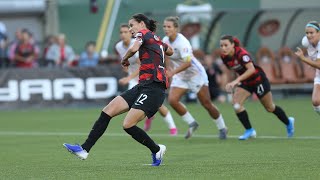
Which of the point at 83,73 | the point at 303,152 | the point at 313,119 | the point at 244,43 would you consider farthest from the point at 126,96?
the point at 244,43

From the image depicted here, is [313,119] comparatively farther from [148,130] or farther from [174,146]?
[174,146]

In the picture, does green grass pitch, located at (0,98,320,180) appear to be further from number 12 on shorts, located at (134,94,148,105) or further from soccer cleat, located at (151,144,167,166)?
number 12 on shorts, located at (134,94,148,105)

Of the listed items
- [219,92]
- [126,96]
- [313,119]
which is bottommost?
[219,92]

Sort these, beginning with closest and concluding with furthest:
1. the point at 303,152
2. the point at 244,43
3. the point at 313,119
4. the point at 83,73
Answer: the point at 303,152, the point at 313,119, the point at 83,73, the point at 244,43

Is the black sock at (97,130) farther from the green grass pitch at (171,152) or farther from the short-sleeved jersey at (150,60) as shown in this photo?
the short-sleeved jersey at (150,60)

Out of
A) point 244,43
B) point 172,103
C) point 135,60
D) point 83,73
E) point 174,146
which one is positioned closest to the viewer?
point 174,146

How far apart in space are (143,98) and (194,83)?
Result: 4881mm

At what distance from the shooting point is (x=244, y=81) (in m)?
16.9

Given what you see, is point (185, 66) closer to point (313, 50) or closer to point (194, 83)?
point (194, 83)

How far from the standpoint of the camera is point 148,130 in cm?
1952

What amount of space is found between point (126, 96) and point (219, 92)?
16510 mm

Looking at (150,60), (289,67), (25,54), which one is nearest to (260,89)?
(150,60)

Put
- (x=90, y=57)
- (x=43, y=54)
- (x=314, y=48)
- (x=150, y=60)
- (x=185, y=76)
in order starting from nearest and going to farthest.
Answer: (x=150, y=60), (x=314, y=48), (x=185, y=76), (x=90, y=57), (x=43, y=54)

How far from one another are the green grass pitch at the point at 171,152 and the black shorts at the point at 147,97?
81 cm
